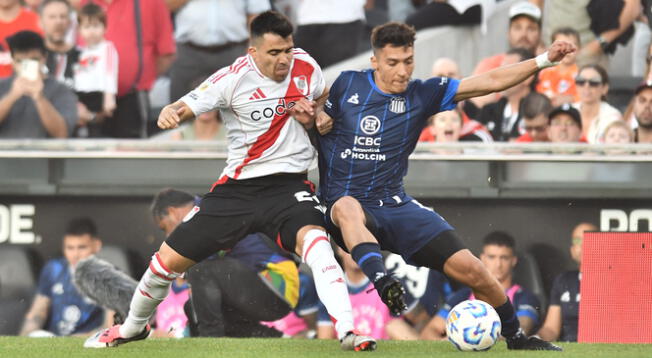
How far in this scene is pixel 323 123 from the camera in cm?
680

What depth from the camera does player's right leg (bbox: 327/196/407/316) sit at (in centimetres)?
598

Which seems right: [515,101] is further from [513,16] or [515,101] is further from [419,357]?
[419,357]

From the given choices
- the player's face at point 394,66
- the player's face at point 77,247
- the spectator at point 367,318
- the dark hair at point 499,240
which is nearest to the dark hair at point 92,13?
the player's face at point 77,247

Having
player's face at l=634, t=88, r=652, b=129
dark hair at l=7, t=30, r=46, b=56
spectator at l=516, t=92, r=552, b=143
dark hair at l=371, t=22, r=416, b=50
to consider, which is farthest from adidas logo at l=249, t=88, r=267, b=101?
player's face at l=634, t=88, r=652, b=129

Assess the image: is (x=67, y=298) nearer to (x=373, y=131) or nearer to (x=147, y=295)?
(x=147, y=295)

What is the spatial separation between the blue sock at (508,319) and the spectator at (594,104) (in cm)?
331

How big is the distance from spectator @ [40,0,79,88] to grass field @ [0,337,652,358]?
3022 millimetres

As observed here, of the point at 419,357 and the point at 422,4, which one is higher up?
the point at 422,4

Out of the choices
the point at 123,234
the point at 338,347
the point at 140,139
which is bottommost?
the point at 338,347

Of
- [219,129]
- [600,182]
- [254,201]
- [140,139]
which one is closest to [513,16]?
[600,182]

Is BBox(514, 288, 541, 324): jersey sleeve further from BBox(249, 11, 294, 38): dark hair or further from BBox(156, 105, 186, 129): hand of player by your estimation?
BBox(156, 105, 186, 129): hand of player

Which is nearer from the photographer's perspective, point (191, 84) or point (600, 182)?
point (600, 182)

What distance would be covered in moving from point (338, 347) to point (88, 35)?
4.53m

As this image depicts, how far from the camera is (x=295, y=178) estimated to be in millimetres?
6949
